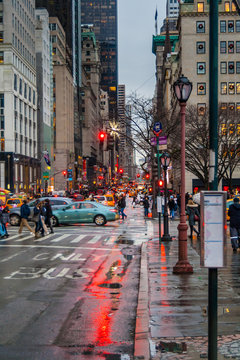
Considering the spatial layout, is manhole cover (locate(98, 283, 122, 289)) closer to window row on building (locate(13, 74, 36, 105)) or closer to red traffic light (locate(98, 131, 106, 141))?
red traffic light (locate(98, 131, 106, 141))

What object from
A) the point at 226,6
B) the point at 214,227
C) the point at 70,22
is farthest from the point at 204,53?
the point at 70,22

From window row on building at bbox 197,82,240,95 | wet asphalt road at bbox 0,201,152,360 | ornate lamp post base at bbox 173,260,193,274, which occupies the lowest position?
wet asphalt road at bbox 0,201,152,360

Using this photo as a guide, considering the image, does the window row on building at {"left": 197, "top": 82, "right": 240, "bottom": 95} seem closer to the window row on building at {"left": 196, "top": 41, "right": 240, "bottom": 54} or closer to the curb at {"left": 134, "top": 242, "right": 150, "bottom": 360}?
the window row on building at {"left": 196, "top": 41, "right": 240, "bottom": 54}

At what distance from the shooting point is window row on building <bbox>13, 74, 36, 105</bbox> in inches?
3384

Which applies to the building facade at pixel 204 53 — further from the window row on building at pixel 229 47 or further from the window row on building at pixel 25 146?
the window row on building at pixel 25 146

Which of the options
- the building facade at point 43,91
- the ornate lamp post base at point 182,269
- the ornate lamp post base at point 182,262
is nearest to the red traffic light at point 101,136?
the ornate lamp post base at point 182,262

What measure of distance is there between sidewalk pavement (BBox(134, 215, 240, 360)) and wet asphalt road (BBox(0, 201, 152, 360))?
301 mm

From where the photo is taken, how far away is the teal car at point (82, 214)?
30.9m

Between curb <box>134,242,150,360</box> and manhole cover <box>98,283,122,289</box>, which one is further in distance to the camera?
manhole cover <box>98,283,122,289</box>

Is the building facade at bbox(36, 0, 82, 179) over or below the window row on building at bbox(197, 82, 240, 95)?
over

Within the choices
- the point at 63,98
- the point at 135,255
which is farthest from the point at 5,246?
the point at 63,98

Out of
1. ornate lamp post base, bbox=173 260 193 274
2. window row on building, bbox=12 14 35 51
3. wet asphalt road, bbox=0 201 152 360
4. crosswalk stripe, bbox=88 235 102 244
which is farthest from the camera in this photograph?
window row on building, bbox=12 14 35 51

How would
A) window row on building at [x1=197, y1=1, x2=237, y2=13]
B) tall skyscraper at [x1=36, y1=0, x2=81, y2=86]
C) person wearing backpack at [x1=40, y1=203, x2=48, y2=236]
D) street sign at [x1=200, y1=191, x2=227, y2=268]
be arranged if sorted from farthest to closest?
tall skyscraper at [x1=36, y1=0, x2=81, y2=86] → window row on building at [x1=197, y1=1, x2=237, y2=13] → person wearing backpack at [x1=40, y1=203, x2=48, y2=236] → street sign at [x1=200, y1=191, x2=227, y2=268]

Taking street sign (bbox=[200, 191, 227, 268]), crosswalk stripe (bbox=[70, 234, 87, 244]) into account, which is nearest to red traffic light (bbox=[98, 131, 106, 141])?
crosswalk stripe (bbox=[70, 234, 87, 244])
